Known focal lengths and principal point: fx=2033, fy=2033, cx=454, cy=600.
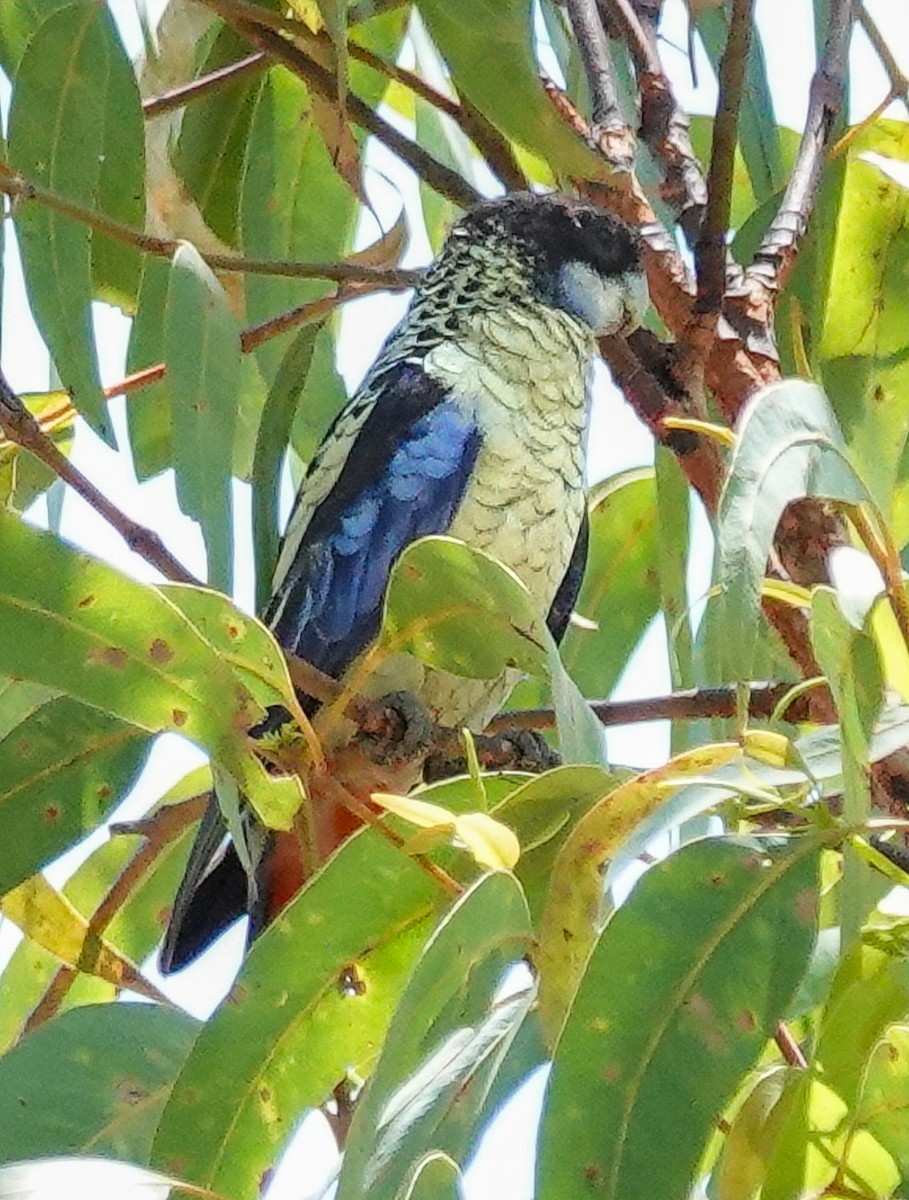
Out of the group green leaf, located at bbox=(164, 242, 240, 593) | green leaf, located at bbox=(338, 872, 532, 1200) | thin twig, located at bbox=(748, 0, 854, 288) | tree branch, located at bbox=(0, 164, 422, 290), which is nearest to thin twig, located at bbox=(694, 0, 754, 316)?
thin twig, located at bbox=(748, 0, 854, 288)

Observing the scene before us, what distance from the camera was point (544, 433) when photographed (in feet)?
4.91

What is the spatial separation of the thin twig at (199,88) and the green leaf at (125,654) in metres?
0.55

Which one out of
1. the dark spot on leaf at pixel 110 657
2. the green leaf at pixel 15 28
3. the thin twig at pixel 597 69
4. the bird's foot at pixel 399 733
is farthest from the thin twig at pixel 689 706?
the green leaf at pixel 15 28

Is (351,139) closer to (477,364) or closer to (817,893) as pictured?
(477,364)

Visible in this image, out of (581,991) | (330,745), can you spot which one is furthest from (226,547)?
(581,991)

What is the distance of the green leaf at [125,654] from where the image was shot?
0.85m

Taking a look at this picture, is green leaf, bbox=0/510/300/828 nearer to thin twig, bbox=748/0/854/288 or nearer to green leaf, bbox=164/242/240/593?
green leaf, bbox=164/242/240/593

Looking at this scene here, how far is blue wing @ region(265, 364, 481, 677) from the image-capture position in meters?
1.40

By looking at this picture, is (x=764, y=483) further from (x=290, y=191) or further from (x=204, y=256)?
(x=290, y=191)

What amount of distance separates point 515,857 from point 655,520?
0.81 metres

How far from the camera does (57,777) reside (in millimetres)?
1098

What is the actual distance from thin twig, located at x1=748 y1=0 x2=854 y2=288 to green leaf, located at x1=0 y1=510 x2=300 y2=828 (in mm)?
501

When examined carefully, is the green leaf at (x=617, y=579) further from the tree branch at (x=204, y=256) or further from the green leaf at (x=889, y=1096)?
the green leaf at (x=889, y=1096)

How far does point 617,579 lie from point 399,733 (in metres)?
0.40
